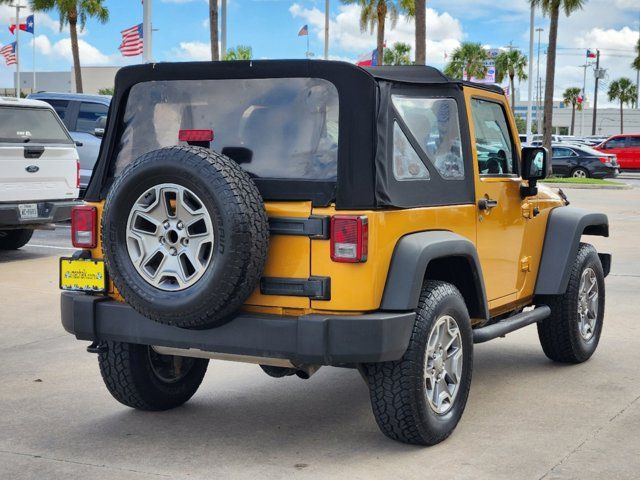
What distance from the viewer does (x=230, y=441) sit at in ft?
17.9

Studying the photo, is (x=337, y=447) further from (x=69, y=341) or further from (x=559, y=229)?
(x=69, y=341)

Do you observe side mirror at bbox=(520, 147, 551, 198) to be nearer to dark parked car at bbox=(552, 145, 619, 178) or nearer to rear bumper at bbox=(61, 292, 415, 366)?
rear bumper at bbox=(61, 292, 415, 366)

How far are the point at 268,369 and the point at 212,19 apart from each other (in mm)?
28852

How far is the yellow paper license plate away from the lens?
543 centimetres

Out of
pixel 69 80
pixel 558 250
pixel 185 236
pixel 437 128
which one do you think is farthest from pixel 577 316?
pixel 69 80

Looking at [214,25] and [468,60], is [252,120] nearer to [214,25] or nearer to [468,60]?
[214,25]

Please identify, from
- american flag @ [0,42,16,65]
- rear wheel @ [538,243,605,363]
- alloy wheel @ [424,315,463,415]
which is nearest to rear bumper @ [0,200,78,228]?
rear wheel @ [538,243,605,363]

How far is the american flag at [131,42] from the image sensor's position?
35.7 meters

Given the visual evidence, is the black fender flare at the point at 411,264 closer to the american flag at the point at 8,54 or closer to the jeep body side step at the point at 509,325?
the jeep body side step at the point at 509,325

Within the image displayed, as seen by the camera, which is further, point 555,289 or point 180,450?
point 555,289

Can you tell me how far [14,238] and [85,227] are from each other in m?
8.66

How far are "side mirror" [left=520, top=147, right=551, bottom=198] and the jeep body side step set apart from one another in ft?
2.50

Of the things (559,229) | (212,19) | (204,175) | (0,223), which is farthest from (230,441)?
(212,19)

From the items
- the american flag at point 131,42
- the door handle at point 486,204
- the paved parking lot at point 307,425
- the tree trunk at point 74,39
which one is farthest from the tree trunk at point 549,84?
the door handle at point 486,204
